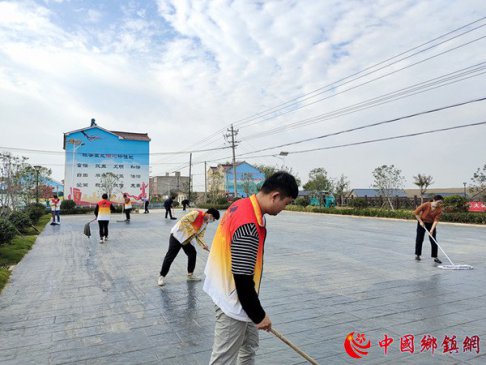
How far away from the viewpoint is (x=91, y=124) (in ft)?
118

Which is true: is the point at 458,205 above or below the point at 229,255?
below

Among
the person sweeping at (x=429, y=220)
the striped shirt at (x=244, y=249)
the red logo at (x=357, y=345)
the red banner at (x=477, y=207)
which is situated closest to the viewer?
the striped shirt at (x=244, y=249)

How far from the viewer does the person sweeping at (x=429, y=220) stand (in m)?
7.37

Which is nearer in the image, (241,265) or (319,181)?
(241,265)

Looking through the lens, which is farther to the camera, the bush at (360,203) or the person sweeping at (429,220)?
the bush at (360,203)

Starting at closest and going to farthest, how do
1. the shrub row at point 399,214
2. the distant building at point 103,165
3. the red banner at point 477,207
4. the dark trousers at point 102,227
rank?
1. the dark trousers at point 102,227
2. the shrub row at point 399,214
3. the red banner at point 477,207
4. the distant building at point 103,165

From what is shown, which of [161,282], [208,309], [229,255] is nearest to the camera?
[229,255]

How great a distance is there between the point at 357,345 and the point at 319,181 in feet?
115

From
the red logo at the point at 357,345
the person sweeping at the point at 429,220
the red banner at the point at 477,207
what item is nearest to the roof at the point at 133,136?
the red banner at the point at 477,207

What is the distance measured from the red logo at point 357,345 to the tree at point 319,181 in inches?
1296

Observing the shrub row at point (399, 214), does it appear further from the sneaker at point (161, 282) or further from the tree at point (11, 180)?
the tree at point (11, 180)

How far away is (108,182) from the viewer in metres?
33.2

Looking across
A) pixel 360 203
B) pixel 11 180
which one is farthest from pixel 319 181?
pixel 11 180

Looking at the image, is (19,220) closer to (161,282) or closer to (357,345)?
(161,282)
